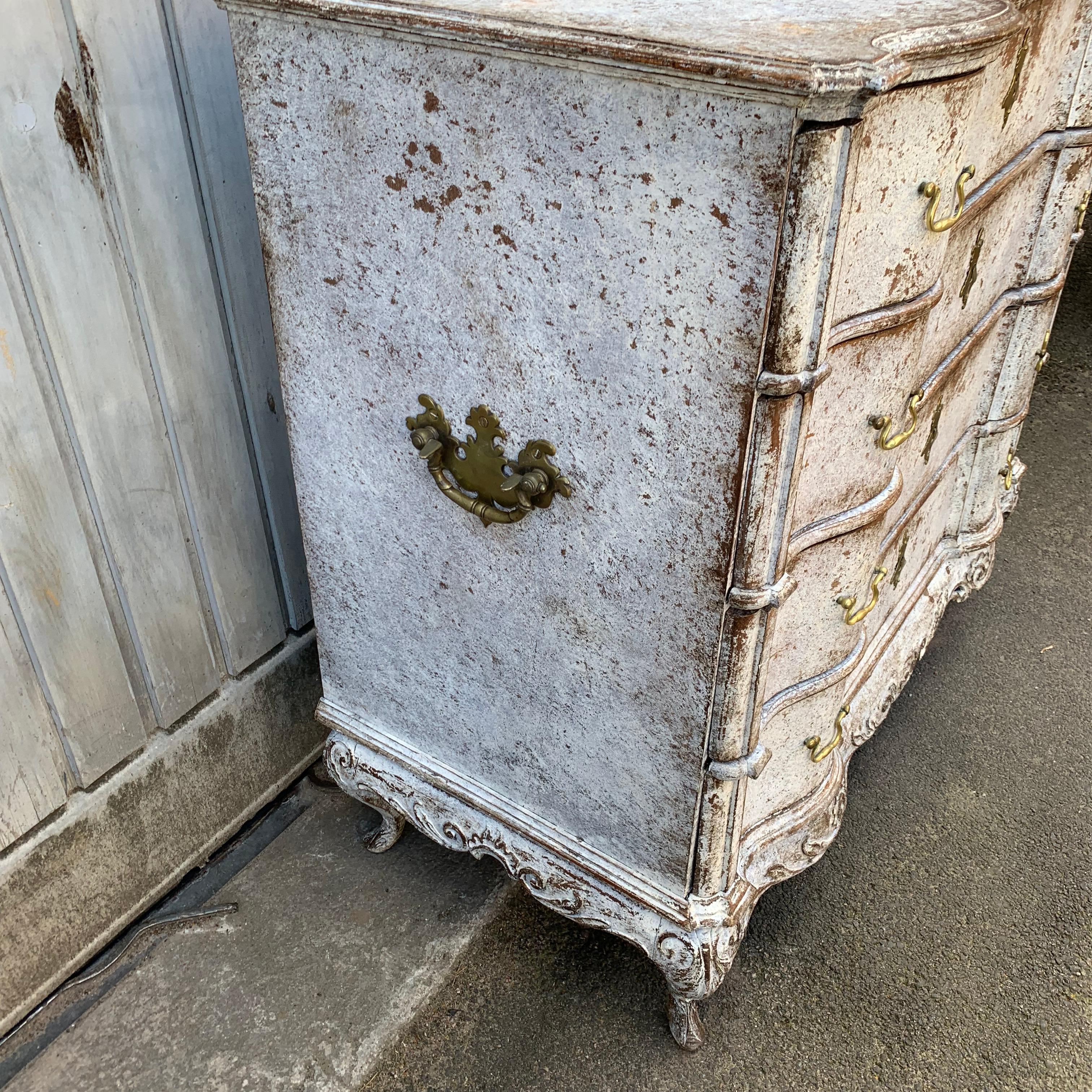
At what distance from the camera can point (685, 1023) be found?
162cm

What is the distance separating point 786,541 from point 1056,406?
2.72 m

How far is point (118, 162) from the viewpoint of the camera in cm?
136

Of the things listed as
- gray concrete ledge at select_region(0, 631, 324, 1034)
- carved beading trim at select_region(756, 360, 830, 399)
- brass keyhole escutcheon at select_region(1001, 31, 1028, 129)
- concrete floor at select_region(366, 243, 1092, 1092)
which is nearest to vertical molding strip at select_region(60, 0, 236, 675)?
gray concrete ledge at select_region(0, 631, 324, 1034)

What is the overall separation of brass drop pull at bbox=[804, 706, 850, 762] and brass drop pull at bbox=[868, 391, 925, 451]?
18.7 inches

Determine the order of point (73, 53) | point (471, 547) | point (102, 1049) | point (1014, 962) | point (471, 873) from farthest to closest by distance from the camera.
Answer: point (471, 873)
point (1014, 962)
point (102, 1049)
point (471, 547)
point (73, 53)

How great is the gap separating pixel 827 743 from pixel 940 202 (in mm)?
828

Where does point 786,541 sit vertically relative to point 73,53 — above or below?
below

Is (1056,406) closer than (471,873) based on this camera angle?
No

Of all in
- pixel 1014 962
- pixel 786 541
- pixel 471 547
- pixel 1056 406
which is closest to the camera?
pixel 786 541

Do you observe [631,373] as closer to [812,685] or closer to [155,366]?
[812,685]

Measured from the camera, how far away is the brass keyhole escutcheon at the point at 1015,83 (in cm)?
131

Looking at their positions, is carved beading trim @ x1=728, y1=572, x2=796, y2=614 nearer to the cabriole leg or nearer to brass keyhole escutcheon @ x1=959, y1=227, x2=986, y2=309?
brass keyhole escutcheon @ x1=959, y1=227, x2=986, y2=309

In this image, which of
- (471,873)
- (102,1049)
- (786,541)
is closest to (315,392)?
(786,541)

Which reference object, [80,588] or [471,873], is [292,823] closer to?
[471,873]
